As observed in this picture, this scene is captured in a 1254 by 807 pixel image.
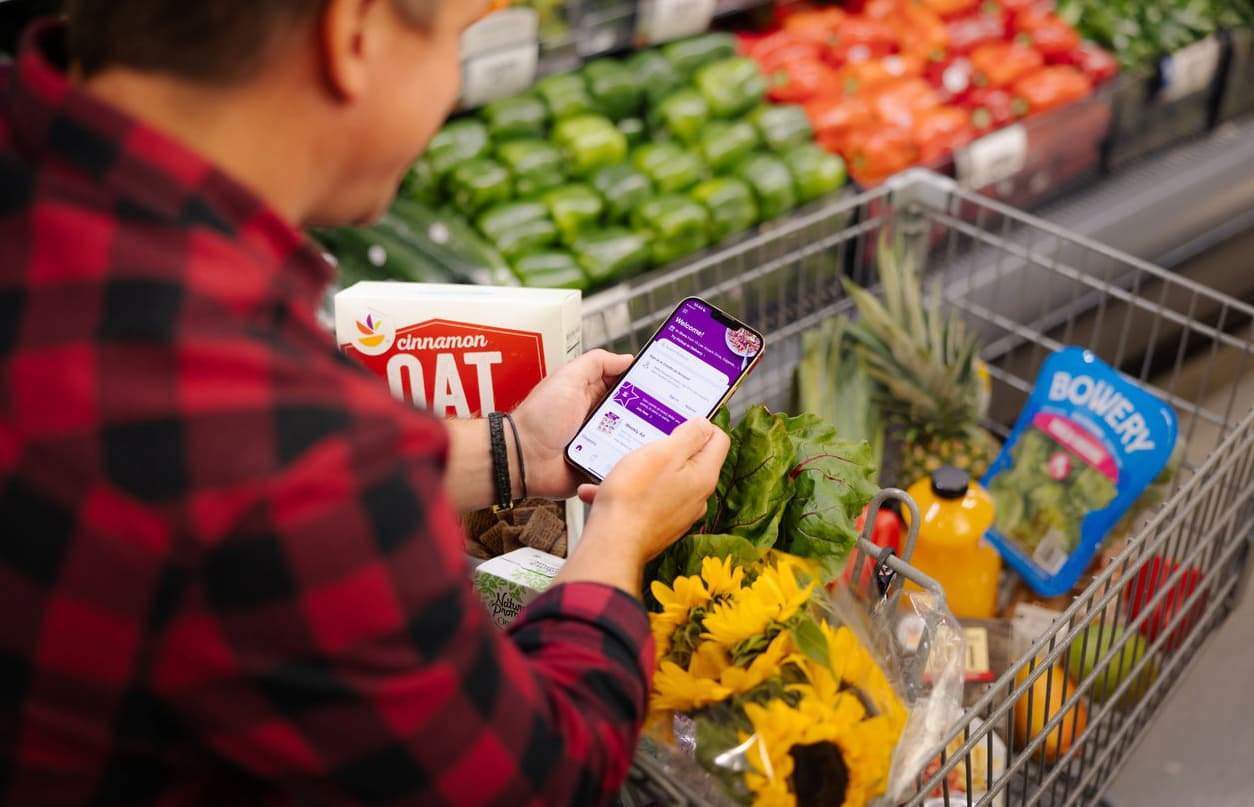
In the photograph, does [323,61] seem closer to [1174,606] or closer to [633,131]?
[1174,606]

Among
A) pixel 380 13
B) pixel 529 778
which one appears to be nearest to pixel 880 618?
pixel 529 778

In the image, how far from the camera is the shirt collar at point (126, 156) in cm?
57

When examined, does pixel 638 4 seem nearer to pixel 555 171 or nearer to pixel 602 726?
pixel 555 171

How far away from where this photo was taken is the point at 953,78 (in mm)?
2799

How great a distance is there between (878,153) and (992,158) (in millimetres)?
273

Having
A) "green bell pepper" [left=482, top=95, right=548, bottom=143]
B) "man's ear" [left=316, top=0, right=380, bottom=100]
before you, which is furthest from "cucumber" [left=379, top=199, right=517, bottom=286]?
"man's ear" [left=316, top=0, right=380, bottom=100]

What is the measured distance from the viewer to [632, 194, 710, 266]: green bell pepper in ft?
7.39

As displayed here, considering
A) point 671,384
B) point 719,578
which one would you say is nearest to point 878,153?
point 671,384

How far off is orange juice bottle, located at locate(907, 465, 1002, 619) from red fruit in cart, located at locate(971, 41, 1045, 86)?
1599mm

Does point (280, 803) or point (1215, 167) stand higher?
point (280, 803)

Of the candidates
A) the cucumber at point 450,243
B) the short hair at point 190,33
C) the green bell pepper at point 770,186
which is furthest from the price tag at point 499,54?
the short hair at point 190,33

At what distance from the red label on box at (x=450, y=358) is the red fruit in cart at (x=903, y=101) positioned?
63.7 inches

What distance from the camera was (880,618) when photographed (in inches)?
43.9

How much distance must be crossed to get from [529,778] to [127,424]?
32cm
